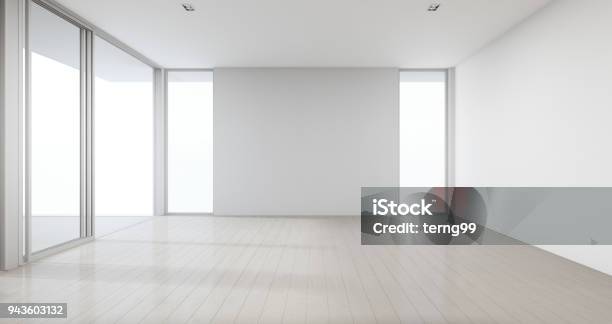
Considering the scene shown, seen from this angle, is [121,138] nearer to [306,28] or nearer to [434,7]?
[306,28]

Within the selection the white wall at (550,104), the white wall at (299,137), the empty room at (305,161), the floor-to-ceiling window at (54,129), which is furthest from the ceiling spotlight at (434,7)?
the floor-to-ceiling window at (54,129)

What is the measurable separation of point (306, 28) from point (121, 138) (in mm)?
3450

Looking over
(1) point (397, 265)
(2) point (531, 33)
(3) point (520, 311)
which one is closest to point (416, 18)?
(2) point (531, 33)

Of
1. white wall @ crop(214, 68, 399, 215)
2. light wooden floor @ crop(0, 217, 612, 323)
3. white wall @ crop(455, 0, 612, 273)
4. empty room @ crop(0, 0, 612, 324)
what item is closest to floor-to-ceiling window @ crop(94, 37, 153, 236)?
empty room @ crop(0, 0, 612, 324)

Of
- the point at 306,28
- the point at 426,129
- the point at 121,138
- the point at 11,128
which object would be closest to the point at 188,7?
the point at 306,28

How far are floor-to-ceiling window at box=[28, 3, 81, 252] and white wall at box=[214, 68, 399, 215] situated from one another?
307 centimetres

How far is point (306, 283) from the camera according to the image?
12.8 feet

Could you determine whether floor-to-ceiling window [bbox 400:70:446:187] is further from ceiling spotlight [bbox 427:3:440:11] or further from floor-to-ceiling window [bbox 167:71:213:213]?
floor-to-ceiling window [bbox 167:71:213:213]

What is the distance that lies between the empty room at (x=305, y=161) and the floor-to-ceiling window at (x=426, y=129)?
4 cm

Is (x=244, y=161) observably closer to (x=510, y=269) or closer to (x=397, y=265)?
(x=397, y=265)

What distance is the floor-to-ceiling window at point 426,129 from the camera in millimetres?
8508

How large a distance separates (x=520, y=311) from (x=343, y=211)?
530 centimetres

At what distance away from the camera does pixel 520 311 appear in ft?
10.4

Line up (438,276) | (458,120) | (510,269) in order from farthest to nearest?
(458,120)
(510,269)
(438,276)
